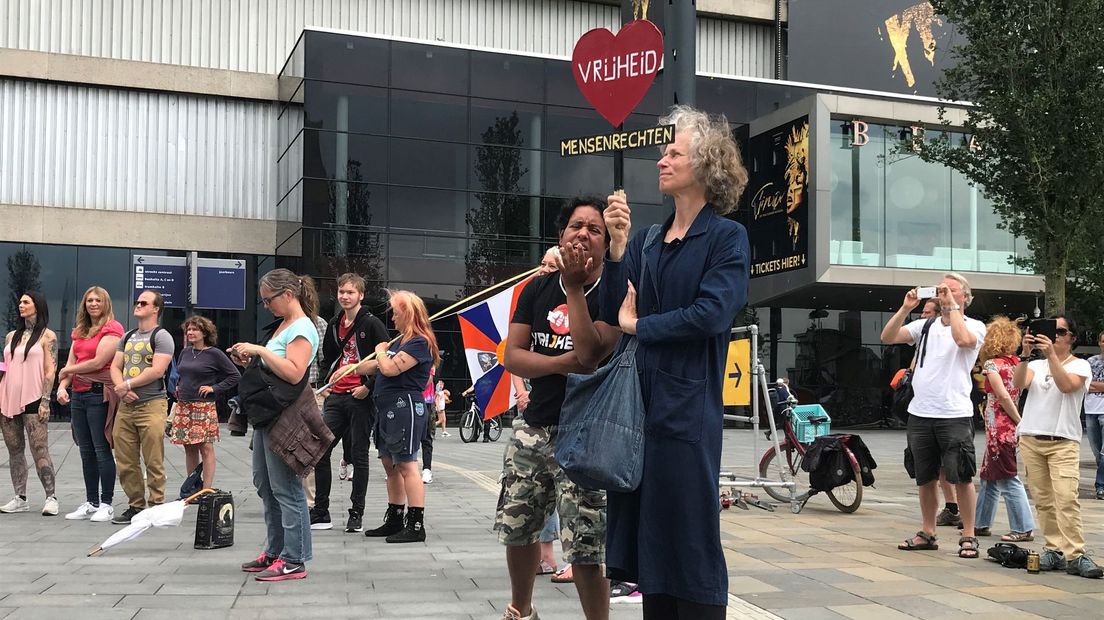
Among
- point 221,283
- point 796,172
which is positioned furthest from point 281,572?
point 796,172

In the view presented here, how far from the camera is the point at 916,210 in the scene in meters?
27.5

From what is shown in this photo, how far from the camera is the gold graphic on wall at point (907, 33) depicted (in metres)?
30.4

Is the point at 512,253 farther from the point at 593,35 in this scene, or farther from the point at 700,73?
the point at 593,35

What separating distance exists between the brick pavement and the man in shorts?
78cm

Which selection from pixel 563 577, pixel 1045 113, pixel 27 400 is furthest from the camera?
pixel 1045 113

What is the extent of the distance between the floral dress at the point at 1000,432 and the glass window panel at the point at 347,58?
70.2 ft

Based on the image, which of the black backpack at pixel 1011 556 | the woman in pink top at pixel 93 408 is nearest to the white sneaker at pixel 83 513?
the woman in pink top at pixel 93 408

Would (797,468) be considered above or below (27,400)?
below

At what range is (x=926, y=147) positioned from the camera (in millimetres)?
13969

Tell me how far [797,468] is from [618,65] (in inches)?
258

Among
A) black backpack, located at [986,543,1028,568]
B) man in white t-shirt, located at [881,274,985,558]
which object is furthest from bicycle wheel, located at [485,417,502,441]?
black backpack, located at [986,543,1028,568]

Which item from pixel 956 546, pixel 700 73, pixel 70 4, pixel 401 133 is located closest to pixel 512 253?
pixel 401 133

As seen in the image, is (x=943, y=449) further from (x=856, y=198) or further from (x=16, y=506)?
(x=856, y=198)

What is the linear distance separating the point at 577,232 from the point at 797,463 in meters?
7.04
